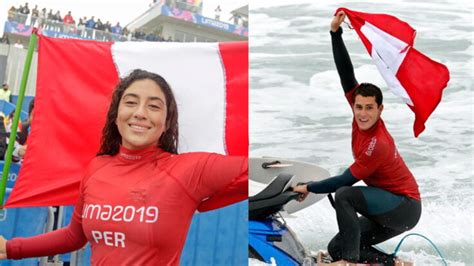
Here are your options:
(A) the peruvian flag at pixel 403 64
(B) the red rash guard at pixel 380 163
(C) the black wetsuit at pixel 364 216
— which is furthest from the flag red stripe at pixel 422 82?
(C) the black wetsuit at pixel 364 216

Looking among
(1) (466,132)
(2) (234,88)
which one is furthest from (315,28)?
(1) (466,132)

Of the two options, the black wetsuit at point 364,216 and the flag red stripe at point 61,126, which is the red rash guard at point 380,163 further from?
the flag red stripe at point 61,126

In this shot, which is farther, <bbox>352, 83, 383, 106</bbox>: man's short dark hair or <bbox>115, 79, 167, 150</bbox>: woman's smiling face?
<bbox>352, 83, 383, 106</bbox>: man's short dark hair

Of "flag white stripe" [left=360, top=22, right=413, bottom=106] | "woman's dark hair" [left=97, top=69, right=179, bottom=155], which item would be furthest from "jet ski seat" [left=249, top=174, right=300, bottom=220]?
"flag white stripe" [left=360, top=22, right=413, bottom=106]

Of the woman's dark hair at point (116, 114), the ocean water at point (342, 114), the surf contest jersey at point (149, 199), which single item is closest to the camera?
the surf contest jersey at point (149, 199)

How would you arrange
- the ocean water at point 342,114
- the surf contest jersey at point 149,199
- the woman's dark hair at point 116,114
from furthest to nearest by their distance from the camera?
the ocean water at point 342,114, the woman's dark hair at point 116,114, the surf contest jersey at point 149,199

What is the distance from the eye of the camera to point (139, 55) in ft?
4.95

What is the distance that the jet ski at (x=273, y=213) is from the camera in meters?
1.40

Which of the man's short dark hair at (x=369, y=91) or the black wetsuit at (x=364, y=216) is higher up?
the man's short dark hair at (x=369, y=91)

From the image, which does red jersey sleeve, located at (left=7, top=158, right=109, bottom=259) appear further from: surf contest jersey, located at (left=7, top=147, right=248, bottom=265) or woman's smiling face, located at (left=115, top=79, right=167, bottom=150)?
woman's smiling face, located at (left=115, top=79, right=167, bottom=150)

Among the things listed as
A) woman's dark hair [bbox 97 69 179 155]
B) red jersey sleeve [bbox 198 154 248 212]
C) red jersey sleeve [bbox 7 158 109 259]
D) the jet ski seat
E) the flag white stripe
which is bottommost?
red jersey sleeve [bbox 7 158 109 259]

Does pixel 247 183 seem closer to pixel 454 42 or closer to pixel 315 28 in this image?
pixel 315 28

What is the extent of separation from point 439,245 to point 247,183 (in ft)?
2.08

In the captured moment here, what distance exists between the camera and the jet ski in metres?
1.40
